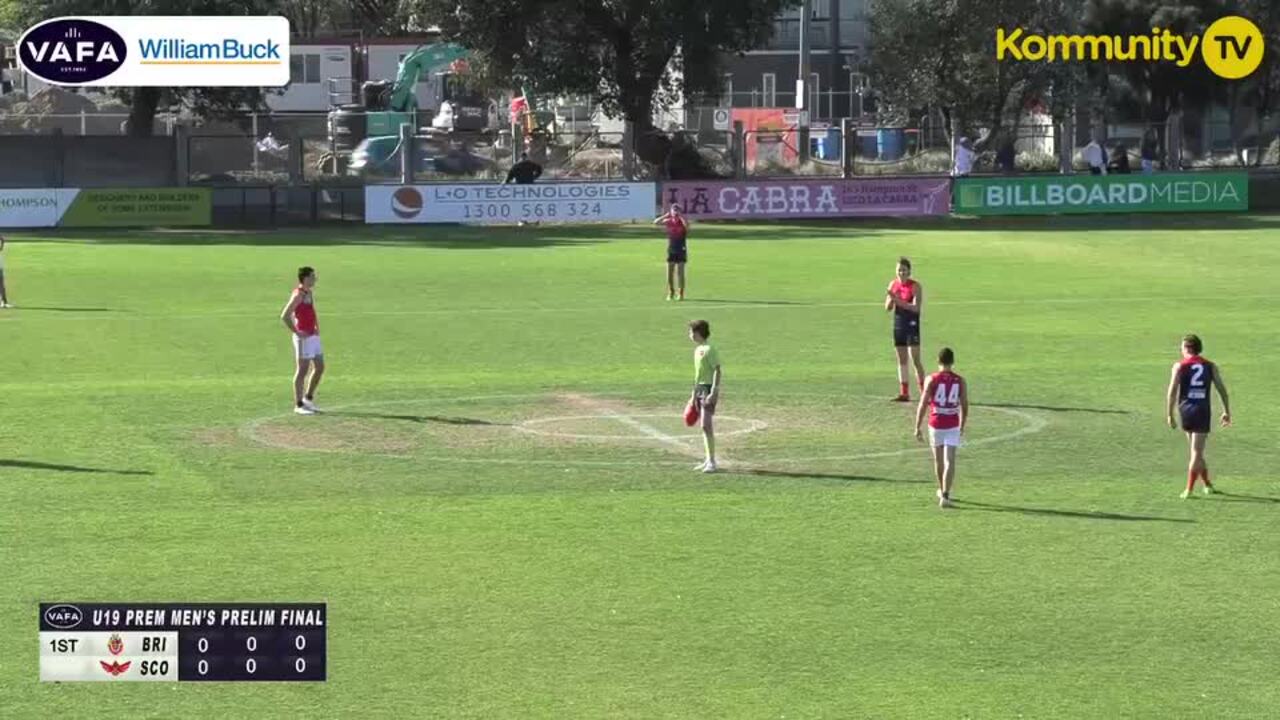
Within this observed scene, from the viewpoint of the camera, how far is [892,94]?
7538 cm

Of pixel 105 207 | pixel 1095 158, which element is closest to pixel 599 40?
pixel 1095 158

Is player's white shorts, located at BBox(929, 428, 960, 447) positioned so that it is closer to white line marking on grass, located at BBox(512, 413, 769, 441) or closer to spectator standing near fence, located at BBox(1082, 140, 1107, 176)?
white line marking on grass, located at BBox(512, 413, 769, 441)

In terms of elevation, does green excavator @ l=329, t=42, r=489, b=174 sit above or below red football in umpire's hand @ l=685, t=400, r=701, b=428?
above

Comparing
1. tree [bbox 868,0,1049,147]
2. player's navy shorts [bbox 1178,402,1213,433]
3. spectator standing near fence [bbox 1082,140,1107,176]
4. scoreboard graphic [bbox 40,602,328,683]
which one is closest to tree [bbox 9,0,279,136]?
tree [bbox 868,0,1049,147]

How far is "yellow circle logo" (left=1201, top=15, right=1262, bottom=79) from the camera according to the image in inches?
2886

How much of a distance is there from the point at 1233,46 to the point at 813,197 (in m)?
23.3

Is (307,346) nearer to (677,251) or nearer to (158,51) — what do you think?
(677,251)

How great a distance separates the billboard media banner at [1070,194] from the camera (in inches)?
2402

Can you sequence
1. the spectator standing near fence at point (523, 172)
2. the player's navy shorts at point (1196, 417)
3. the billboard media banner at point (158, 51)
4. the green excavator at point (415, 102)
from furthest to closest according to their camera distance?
the green excavator at point (415, 102), the billboard media banner at point (158, 51), the spectator standing near fence at point (523, 172), the player's navy shorts at point (1196, 417)

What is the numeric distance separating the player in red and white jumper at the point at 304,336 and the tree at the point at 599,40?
39210 millimetres

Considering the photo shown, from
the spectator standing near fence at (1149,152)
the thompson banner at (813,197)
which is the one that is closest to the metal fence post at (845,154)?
the thompson banner at (813,197)

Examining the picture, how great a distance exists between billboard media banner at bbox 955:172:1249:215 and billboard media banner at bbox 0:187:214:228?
23.4m

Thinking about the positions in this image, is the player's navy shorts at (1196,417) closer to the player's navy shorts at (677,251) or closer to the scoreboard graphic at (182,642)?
the scoreboard graphic at (182,642)

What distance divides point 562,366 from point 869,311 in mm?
9271
